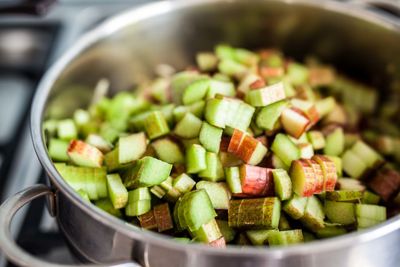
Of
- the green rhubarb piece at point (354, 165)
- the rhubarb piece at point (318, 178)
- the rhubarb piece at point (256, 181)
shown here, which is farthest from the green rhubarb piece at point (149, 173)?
the green rhubarb piece at point (354, 165)

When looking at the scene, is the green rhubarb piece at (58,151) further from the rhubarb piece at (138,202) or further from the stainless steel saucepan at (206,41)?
the rhubarb piece at (138,202)

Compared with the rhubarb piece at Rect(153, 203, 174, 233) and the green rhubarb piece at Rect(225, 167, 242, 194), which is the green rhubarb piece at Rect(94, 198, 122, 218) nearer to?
the rhubarb piece at Rect(153, 203, 174, 233)

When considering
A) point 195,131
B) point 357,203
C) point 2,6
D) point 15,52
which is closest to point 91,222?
point 195,131

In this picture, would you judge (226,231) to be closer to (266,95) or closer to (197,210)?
(197,210)

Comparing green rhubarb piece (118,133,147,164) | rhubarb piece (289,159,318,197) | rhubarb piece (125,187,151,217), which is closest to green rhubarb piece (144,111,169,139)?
green rhubarb piece (118,133,147,164)

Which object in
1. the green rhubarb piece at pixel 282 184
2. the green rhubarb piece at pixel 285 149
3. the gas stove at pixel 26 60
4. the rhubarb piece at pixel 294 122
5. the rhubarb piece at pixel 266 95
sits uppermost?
the rhubarb piece at pixel 266 95

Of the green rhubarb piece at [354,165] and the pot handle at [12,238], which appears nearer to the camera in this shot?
the pot handle at [12,238]
